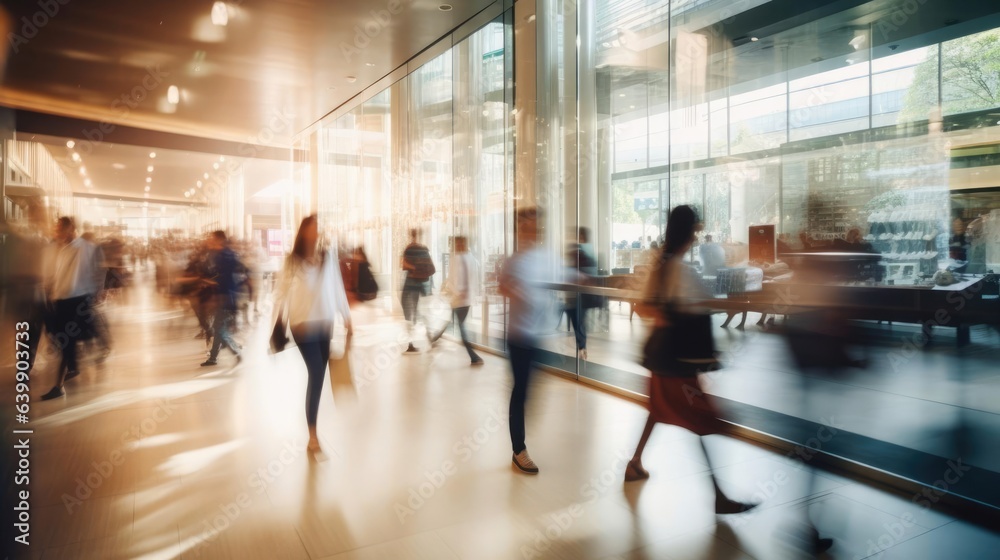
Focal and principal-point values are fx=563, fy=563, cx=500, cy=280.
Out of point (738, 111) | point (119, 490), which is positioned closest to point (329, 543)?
point (119, 490)

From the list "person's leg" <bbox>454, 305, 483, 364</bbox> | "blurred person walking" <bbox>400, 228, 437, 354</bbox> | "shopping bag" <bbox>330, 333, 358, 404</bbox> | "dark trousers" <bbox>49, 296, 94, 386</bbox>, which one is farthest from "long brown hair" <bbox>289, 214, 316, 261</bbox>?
"blurred person walking" <bbox>400, 228, 437, 354</bbox>

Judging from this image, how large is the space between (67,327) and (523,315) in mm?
5466

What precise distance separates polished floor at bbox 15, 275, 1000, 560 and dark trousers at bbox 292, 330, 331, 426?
223mm

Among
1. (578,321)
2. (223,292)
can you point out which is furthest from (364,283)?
(578,321)

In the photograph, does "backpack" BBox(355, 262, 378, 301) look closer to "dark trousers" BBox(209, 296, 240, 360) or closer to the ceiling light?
"dark trousers" BBox(209, 296, 240, 360)

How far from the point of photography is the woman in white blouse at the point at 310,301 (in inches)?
173

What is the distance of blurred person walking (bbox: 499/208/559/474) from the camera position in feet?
13.2

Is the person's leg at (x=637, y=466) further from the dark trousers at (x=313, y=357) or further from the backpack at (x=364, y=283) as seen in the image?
the backpack at (x=364, y=283)

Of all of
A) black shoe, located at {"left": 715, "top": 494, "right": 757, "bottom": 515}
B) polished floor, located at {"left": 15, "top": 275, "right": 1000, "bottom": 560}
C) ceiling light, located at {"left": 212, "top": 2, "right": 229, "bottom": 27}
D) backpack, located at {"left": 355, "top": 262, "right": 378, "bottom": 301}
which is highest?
ceiling light, located at {"left": 212, "top": 2, "right": 229, "bottom": 27}

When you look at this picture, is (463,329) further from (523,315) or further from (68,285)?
(68,285)

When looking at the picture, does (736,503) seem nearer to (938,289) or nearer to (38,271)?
(938,289)

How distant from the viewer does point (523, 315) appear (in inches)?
159

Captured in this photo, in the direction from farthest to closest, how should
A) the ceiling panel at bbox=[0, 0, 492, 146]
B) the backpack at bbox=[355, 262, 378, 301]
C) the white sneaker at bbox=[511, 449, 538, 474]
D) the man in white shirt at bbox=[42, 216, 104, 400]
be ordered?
the ceiling panel at bbox=[0, 0, 492, 146]
the backpack at bbox=[355, 262, 378, 301]
the man in white shirt at bbox=[42, 216, 104, 400]
the white sneaker at bbox=[511, 449, 538, 474]

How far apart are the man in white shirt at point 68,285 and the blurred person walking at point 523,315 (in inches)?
200
